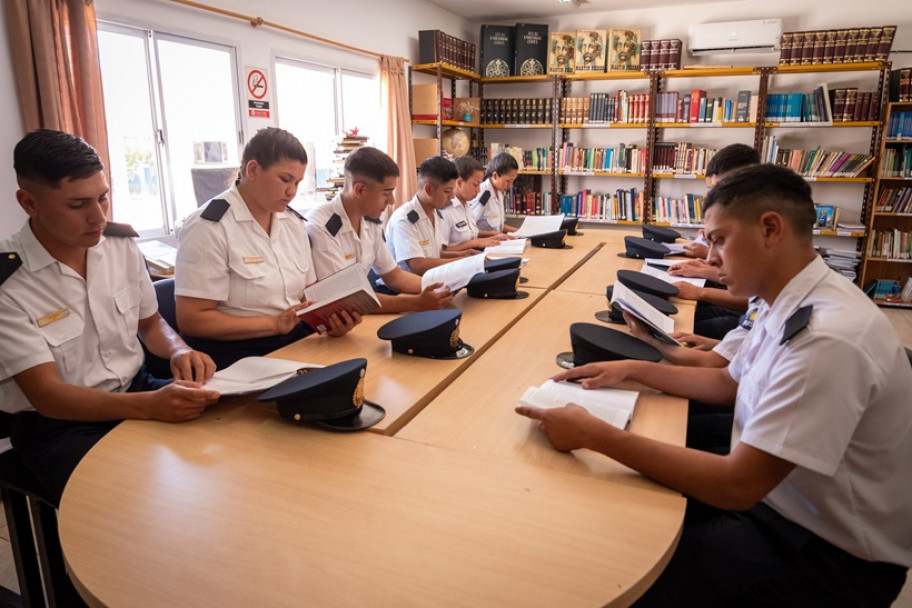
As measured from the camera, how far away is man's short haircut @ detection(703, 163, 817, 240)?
1.22m

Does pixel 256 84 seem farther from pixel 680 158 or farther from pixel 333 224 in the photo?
pixel 680 158

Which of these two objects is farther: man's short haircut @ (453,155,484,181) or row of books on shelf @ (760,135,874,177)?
row of books on shelf @ (760,135,874,177)

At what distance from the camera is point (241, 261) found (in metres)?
2.02

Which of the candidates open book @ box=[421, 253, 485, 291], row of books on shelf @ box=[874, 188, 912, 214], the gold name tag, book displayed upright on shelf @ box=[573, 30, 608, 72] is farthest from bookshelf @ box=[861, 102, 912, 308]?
the gold name tag

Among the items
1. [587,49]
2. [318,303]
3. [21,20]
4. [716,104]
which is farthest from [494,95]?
[318,303]

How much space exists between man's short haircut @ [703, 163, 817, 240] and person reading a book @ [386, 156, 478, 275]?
2.11 meters

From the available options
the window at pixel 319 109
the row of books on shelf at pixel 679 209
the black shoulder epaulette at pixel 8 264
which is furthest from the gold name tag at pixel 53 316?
the row of books on shelf at pixel 679 209

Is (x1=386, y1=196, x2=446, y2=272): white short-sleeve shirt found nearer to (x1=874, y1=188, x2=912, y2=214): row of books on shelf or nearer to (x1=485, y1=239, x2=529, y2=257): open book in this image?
(x1=485, y1=239, x2=529, y2=257): open book

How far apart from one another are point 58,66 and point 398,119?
2.86 m

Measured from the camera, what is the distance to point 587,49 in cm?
607

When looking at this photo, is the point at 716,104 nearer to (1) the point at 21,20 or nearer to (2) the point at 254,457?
(1) the point at 21,20

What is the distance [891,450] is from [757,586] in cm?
35

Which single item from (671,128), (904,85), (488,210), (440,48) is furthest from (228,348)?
(904,85)

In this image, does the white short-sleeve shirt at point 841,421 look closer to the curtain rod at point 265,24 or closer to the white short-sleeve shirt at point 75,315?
the white short-sleeve shirt at point 75,315
